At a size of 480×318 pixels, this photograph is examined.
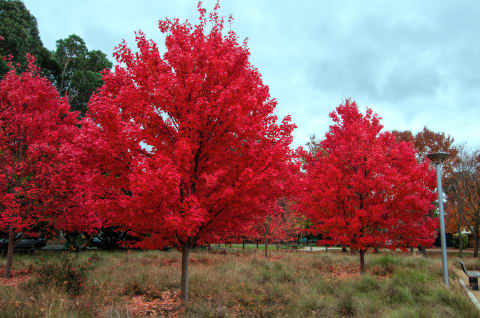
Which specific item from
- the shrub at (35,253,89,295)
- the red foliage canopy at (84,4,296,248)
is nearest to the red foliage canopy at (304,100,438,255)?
the red foliage canopy at (84,4,296,248)

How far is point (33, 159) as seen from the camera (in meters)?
10.6

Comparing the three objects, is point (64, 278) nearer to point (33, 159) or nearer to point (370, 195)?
point (33, 159)

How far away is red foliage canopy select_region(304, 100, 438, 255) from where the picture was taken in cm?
1123

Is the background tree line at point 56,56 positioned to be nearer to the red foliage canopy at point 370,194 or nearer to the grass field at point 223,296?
the grass field at point 223,296

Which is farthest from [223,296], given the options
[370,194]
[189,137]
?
[370,194]

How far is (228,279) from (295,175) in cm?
482

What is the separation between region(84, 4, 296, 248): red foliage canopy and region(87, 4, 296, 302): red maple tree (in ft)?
0.08

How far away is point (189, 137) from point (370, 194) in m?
8.43

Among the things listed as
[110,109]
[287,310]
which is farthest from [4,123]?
[287,310]

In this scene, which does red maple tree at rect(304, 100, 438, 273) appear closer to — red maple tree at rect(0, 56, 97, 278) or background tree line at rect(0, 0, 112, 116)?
red maple tree at rect(0, 56, 97, 278)

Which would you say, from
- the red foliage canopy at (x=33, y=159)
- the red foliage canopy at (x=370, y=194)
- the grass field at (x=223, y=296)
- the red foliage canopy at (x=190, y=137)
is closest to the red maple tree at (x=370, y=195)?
the red foliage canopy at (x=370, y=194)

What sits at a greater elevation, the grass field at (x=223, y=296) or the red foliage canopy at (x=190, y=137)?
the red foliage canopy at (x=190, y=137)

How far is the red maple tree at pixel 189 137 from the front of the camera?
5969mm

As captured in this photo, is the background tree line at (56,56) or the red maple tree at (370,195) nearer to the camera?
the red maple tree at (370,195)
